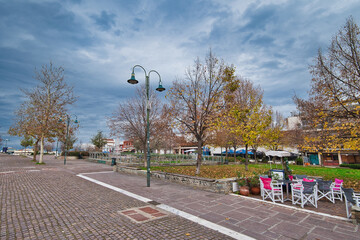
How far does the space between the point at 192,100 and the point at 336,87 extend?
7.79 metres

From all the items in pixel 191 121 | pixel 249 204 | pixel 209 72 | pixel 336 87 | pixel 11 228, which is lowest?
pixel 249 204

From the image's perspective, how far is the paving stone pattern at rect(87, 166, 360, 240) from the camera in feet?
13.0

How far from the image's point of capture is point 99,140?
125 ft

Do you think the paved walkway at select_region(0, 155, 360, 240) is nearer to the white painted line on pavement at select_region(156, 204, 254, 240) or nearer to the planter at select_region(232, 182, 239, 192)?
the white painted line on pavement at select_region(156, 204, 254, 240)

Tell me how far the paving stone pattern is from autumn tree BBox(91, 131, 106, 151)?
114 ft

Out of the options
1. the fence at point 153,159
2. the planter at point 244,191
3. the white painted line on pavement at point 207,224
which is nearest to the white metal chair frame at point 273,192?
the planter at point 244,191

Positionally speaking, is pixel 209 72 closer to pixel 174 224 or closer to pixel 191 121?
pixel 191 121

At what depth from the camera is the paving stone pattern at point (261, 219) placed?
13.0 ft

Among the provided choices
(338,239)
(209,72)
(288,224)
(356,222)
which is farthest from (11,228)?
(209,72)

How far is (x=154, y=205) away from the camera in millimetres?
5898

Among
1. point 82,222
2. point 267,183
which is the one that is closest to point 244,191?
point 267,183

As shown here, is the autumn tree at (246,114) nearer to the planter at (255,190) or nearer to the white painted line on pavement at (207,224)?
the planter at (255,190)

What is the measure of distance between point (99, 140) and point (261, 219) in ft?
127

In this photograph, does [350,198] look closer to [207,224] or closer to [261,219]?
[261,219]
